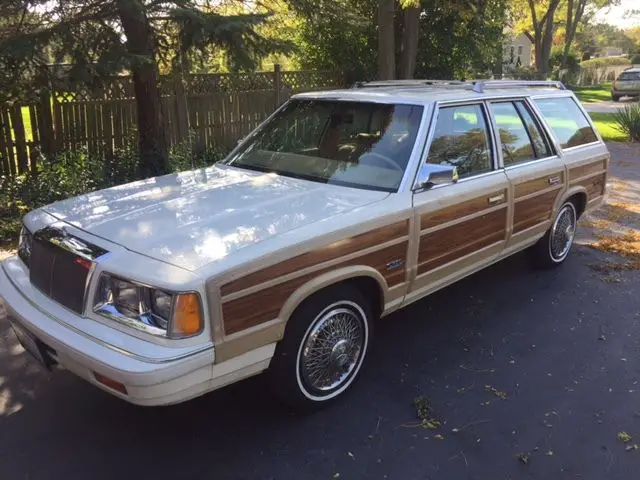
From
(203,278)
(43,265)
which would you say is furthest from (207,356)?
(43,265)

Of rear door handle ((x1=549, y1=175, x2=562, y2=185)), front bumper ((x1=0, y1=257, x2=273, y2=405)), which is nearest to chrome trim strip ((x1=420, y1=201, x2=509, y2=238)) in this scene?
rear door handle ((x1=549, y1=175, x2=562, y2=185))

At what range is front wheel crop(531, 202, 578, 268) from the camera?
18.3 feet

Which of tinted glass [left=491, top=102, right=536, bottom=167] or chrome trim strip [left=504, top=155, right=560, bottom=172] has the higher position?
tinted glass [left=491, top=102, right=536, bottom=167]

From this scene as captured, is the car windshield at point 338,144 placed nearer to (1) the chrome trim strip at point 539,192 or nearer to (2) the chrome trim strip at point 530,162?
(2) the chrome trim strip at point 530,162

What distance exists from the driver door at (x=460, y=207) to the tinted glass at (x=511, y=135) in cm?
17

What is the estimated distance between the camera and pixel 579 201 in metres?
5.88

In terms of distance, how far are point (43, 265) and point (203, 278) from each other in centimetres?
110

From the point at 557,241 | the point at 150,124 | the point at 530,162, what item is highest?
the point at 150,124

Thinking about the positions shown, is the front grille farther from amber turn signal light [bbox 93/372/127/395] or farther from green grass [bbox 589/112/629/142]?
green grass [bbox 589/112/629/142]

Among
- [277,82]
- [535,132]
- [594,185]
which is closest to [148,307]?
[535,132]

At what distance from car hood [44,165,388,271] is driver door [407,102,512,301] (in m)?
0.47

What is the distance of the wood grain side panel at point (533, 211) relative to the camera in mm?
4785

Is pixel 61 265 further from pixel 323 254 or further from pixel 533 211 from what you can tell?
pixel 533 211

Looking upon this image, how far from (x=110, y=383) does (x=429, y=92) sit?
3.08m
